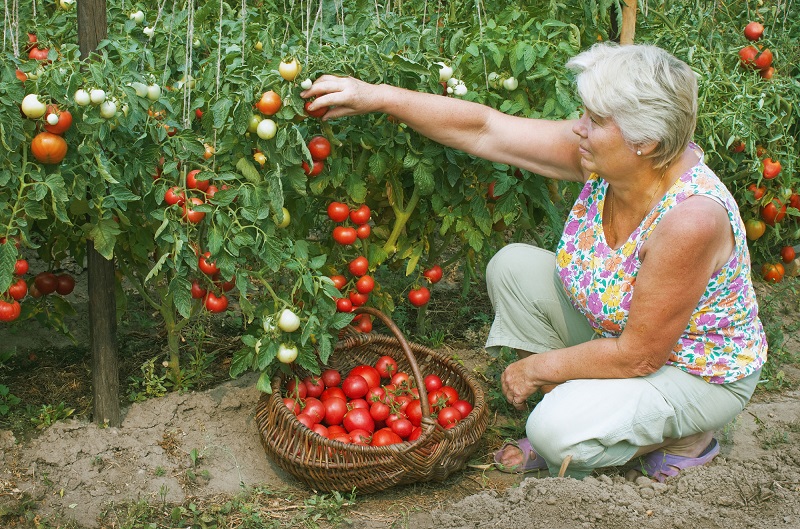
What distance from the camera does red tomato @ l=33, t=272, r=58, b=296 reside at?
2.59 meters

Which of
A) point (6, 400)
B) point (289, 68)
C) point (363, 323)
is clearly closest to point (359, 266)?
point (363, 323)

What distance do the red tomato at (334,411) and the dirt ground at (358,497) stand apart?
20cm

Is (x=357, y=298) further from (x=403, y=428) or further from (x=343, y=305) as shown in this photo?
(x=403, y=428)

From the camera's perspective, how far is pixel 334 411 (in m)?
2.53

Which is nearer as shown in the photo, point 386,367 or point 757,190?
point 386,367

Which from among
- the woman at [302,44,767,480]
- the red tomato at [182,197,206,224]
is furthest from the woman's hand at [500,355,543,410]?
the red tomato at [182,197,206,224]

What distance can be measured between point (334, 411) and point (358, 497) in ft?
0.85

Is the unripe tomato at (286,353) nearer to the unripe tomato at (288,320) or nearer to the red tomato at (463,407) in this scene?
the unripe tomato at (288,320)

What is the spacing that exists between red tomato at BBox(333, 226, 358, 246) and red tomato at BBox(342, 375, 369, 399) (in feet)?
1.41

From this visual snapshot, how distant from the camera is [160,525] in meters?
2.24

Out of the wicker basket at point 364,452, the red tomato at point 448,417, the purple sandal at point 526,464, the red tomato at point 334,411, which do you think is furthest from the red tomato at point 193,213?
the purple sandal at point 526,464

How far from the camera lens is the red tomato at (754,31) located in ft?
11.4

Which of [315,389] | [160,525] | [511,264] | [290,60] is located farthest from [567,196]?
[160,525]

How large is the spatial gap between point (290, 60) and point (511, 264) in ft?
3.10
